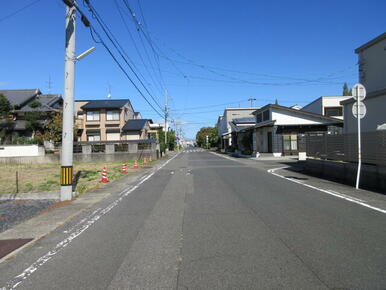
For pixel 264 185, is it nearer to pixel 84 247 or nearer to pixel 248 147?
pixel 84 247

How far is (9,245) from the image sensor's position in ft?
18.4

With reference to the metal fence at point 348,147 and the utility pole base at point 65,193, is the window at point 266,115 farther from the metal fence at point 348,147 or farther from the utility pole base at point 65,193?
the utility pole base at point 65,193

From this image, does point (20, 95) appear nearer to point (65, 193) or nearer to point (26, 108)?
point (26, 108)

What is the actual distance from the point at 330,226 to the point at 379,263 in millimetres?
1886

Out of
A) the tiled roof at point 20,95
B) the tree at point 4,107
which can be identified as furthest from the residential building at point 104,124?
the tree at point 4,107

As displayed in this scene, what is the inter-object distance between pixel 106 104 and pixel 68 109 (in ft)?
131

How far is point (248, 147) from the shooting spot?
4581cm

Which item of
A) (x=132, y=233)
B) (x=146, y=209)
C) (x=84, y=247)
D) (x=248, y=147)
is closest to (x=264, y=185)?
(x=146, y=209)

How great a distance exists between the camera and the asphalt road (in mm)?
3863

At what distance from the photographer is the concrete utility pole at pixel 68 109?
33.4ft

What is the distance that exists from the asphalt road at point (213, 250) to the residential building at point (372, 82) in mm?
10484

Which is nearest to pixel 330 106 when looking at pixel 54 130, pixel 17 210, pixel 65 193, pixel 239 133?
pixel 239 133

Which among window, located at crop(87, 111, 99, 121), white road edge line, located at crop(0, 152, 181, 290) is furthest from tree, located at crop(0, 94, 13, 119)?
white road edge line, located at crop(0, 152, 181, 290)

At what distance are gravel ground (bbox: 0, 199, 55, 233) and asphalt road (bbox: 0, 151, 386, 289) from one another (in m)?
1.71
